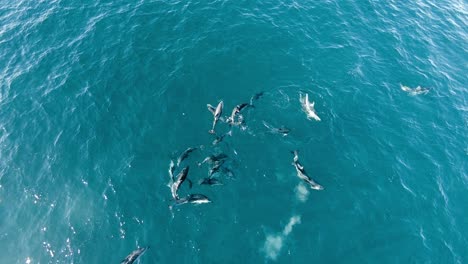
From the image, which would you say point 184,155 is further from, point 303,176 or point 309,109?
point 309,109

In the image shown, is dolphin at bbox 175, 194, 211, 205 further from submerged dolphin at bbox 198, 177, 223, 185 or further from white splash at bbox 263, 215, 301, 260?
white splash at bbox 263, 215, 301, 260

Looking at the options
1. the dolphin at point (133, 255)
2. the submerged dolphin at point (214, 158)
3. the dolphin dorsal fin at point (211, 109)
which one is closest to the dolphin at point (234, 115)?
the dolphin dorsal fin at point (211, 109)

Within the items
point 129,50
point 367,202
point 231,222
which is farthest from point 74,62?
point 367,202

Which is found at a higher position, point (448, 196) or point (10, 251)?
point (448, 196)

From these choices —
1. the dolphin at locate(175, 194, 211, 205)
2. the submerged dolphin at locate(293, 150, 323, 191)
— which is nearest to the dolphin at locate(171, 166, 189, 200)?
the dolphin at locate(175, 194, 211, 205)

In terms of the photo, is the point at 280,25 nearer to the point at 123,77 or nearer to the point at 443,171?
the point at 123,77

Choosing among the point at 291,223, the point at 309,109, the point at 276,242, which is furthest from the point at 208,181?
the point at 309,109
